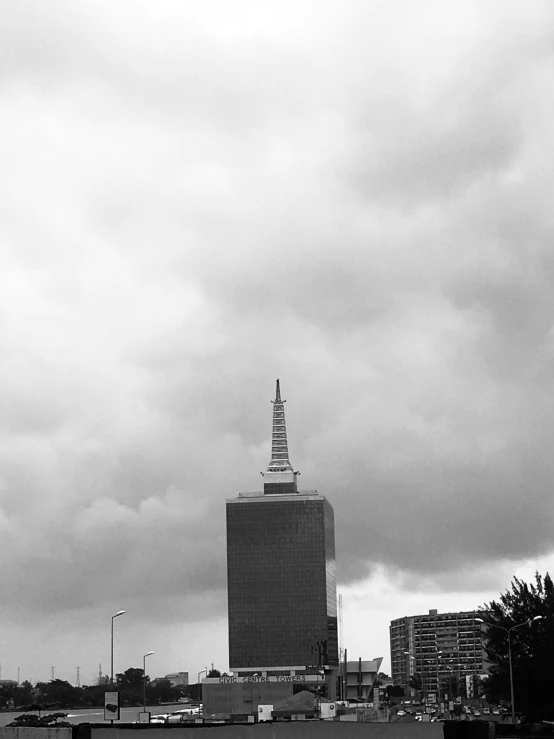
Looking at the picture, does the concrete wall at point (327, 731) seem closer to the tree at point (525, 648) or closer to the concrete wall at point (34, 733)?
the concrete wall at point (34, 733)

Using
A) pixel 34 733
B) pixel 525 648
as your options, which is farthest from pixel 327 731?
pixel 525 648

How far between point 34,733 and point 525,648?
3619 inches

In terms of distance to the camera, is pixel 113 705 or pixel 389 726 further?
pixel 113 705

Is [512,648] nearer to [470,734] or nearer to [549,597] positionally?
[549,597]

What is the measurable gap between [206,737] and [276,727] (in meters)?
1.54

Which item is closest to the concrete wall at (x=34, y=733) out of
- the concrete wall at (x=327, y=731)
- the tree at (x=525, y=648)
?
the concrete wall at (x=327, y=731)

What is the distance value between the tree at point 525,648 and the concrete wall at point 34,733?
7949 centimetres

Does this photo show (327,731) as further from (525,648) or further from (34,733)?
(525,648)

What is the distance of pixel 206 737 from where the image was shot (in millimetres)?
23219

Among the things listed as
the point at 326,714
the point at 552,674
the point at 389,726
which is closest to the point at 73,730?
the point at 389,726

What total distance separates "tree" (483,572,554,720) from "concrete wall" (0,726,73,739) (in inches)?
3130

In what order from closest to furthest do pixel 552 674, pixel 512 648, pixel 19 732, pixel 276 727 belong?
pixel 276 727 → pixel 19 732 → pixel 552 674 → pixel 512 648

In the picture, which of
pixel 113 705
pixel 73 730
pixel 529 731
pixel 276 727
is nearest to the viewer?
pixel 276 727

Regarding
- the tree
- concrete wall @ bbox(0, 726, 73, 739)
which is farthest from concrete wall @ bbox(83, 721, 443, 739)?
the tree
